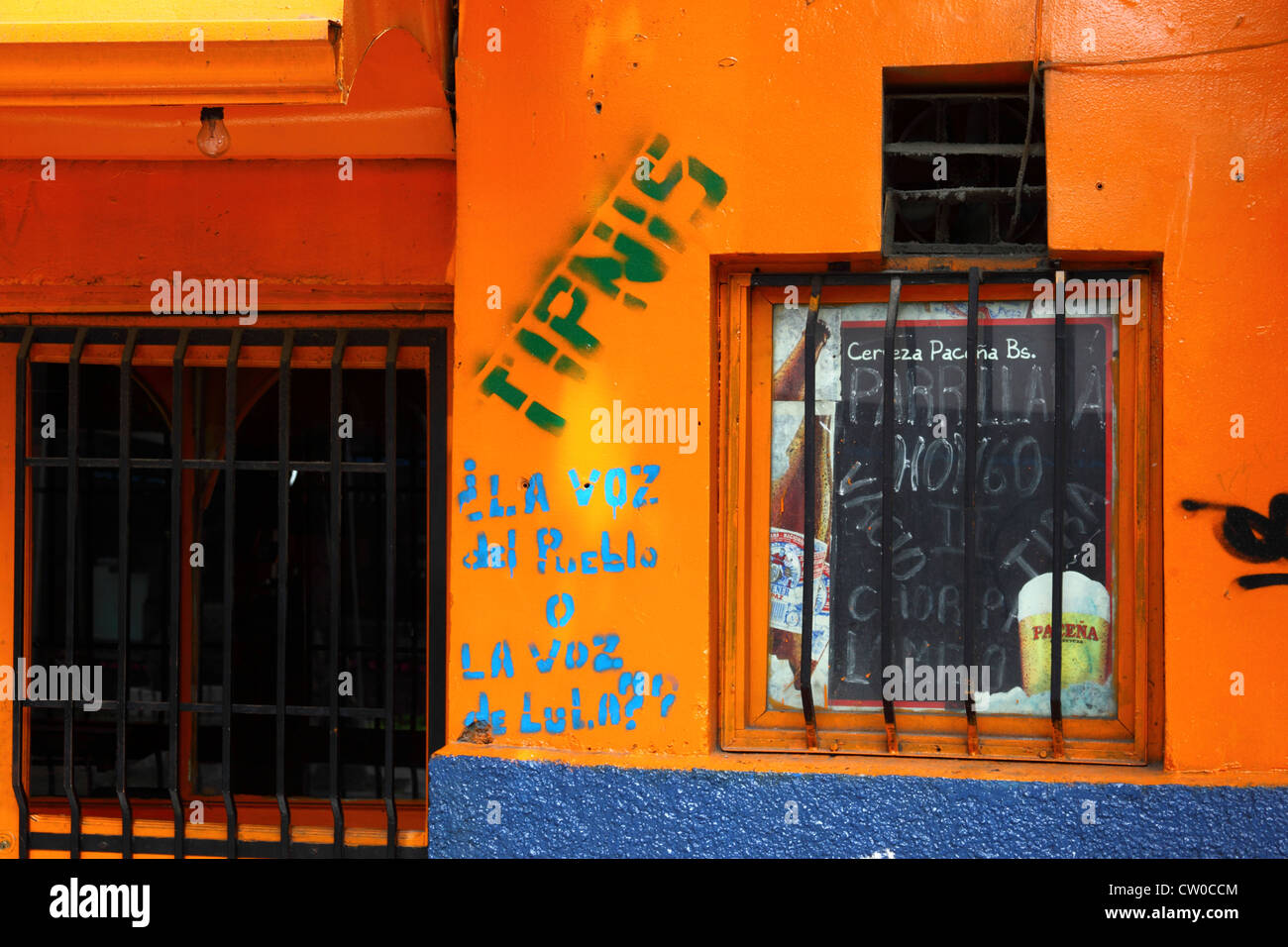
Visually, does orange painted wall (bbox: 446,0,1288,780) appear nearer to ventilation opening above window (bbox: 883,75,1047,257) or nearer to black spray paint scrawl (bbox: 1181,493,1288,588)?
black spray paint scrawl (bbox: 1181,493,1288,588)

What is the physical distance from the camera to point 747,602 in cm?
414

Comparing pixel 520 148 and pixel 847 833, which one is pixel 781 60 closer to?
pixel 520 148

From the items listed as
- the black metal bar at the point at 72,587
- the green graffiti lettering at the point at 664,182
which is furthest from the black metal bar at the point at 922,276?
the black metal bar at the point at 72,587

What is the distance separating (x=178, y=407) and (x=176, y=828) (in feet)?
5.75

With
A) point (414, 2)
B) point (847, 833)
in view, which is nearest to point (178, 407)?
point (414, 2)

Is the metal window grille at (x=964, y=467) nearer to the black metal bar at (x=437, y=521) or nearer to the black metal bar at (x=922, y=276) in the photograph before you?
the black metal bar at (x=922, y=276)

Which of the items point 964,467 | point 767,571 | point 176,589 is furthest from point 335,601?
point 964,467

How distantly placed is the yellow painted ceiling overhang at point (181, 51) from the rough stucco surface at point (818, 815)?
7.55 ft

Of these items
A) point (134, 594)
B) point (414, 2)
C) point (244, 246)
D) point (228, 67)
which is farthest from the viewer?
point (134, 594)

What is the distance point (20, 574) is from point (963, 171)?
13.7 ft

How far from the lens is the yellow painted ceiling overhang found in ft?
11.1

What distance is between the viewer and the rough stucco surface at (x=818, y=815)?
12.1 ft

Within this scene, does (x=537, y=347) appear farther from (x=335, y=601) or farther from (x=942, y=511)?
(x=942, y=511)

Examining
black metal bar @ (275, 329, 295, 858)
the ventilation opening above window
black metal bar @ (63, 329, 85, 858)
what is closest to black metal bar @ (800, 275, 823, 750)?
the ventilation opening above window
